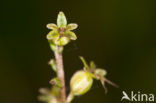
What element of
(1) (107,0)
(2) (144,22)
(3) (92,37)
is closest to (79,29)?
(3) (92,37)

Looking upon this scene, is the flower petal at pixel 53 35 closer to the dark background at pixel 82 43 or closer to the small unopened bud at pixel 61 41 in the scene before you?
the small unopened bud at pixel 61 41

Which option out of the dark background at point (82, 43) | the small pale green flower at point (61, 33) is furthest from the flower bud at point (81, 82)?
the dark background at point (82, 43)

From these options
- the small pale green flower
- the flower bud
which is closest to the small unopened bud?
the small pale green flower

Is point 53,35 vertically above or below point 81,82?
above

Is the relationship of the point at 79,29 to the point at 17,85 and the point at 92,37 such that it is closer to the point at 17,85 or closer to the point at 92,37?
the point at 92,37

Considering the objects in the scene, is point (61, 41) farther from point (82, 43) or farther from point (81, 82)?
point (82, 43)

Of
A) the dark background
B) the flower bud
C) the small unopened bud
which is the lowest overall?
the flower bud

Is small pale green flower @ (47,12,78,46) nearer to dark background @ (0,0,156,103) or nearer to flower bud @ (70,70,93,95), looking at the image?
flower bud @ (70,70,93,95)

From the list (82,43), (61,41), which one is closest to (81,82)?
(61,41)
